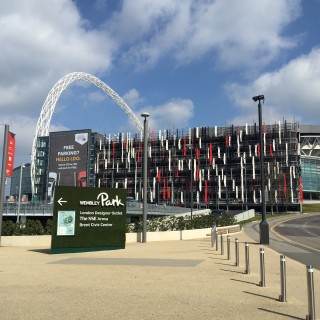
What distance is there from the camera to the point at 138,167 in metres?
110

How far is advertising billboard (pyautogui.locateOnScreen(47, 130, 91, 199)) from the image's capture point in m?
87.9

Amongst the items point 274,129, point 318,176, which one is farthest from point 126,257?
point 318,176

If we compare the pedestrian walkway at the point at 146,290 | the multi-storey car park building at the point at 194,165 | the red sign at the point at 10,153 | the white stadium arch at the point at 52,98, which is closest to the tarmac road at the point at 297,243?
the pedestrian walkway at the point at 146,290

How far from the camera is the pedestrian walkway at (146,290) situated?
717 cm

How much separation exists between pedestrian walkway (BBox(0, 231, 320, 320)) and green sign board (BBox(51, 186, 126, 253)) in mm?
2974

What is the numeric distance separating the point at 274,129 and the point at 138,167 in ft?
118

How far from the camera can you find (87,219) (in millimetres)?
19000

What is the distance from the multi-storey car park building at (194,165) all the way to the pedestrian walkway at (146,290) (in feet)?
246

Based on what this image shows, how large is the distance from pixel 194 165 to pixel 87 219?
86.6 meters

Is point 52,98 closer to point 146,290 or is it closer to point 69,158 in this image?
point 69,158

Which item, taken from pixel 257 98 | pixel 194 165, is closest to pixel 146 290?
pixel 257 98

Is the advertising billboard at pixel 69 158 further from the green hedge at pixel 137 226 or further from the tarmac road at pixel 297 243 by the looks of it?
the tarmac road at pixel 297 243

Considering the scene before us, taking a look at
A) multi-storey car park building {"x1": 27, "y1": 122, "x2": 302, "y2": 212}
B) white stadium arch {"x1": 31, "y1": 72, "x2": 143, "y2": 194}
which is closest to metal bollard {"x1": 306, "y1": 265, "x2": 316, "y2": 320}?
multi-storey car park building {"x1": 27, "y1": 122, "x2": 302, "y2": 212}

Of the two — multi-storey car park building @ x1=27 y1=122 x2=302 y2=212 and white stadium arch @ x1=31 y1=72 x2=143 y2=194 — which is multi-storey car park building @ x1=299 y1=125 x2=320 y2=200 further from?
white stadium arch @ x1=31 y1=72 x2=143 y2=194
